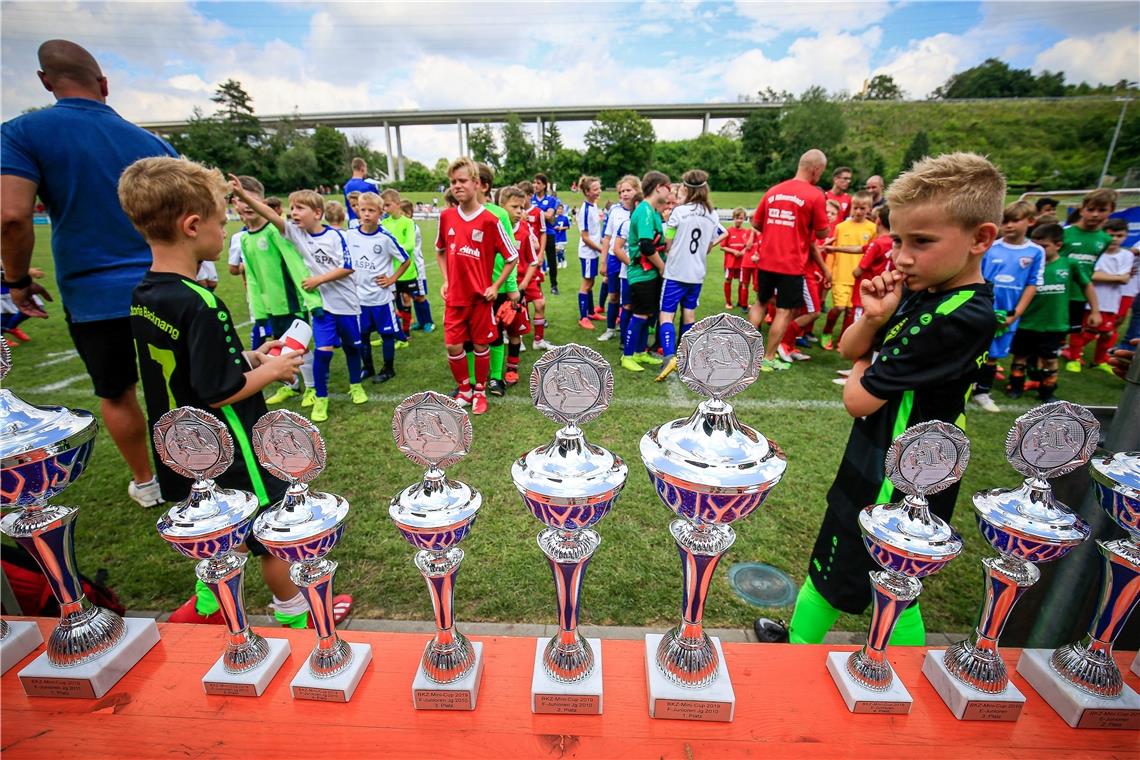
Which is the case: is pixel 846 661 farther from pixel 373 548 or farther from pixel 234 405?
pixel 373 548

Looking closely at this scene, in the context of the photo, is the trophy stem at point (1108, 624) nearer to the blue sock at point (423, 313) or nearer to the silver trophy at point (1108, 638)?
the silver trophy at point (1108, 638)

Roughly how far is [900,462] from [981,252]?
2.63ft

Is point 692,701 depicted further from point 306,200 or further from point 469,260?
point 306,200

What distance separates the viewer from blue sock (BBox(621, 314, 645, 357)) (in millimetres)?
5867

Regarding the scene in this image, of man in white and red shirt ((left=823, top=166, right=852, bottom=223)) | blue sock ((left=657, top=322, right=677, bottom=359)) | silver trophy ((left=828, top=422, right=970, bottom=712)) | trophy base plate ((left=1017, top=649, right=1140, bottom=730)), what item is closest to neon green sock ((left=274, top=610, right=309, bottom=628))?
silver trophy ((left=828, top=422, right=970, bottom=712))

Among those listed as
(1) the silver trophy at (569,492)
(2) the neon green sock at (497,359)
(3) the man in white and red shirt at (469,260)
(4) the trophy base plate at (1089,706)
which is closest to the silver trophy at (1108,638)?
(4) the trophy base plate at (1089,706)

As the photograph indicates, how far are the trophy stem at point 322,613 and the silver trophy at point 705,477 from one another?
73 cm

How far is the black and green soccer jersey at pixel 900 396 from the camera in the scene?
1334mm

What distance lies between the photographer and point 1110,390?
5.59 m

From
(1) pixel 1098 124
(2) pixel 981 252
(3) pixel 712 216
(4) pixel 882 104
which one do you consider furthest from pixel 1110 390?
(4) pixel 882 104

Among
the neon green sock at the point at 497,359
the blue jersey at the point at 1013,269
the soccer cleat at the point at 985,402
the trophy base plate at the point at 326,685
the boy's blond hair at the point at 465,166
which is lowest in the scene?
the soccer cleat at the point at 985,402

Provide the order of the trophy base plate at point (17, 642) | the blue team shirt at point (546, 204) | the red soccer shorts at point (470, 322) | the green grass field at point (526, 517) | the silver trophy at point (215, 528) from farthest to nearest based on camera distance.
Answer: the blue team shirt at point (546, 204) → the red soccer shorts at point (470, 322) → the green grass field at point (526, 517) → the trophy base plate at point (17, 642) → the silver trophy at point (215, 528)

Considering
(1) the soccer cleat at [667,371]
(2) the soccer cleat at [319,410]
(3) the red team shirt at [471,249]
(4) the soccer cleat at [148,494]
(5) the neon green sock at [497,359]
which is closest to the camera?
(4) the soccer cleat at [148,494]

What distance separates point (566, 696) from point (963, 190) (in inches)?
62.7
